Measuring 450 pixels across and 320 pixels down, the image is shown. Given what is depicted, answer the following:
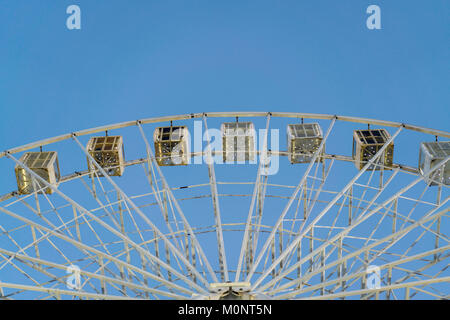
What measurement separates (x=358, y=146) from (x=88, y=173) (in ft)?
50.8

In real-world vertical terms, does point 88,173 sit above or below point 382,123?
below

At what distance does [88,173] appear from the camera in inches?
1329

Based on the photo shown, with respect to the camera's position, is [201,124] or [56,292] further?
[201,124]

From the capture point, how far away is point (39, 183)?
108ft

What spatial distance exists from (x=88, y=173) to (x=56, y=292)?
46.6 ft
